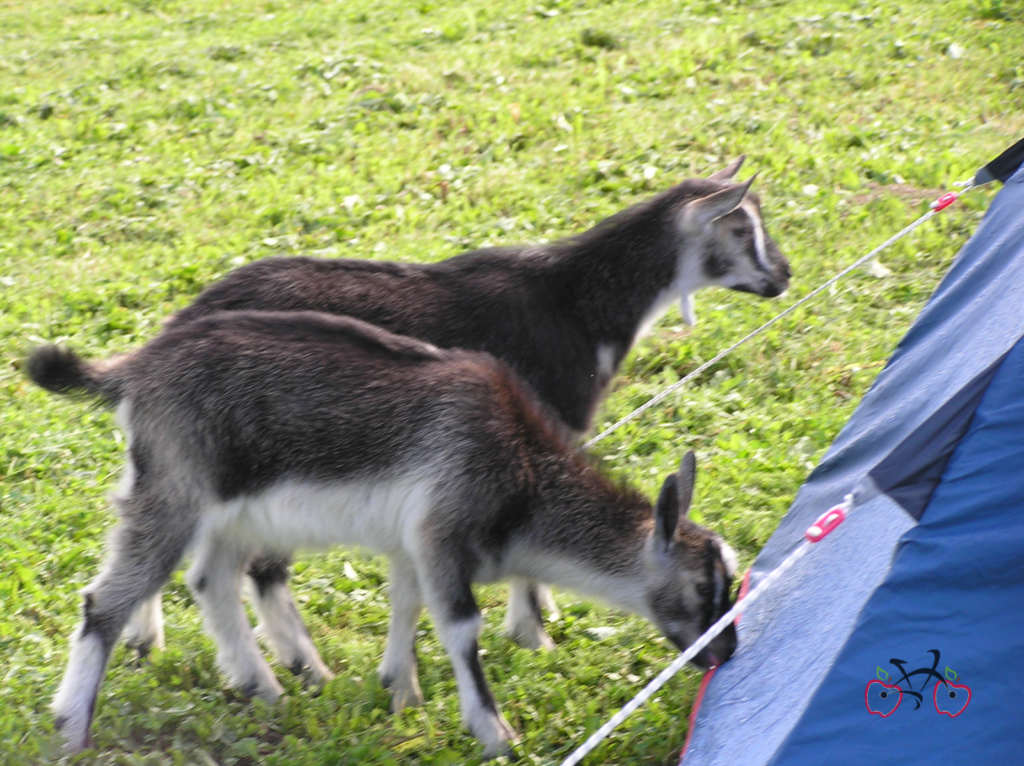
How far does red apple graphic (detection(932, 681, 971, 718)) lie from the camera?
3070mm

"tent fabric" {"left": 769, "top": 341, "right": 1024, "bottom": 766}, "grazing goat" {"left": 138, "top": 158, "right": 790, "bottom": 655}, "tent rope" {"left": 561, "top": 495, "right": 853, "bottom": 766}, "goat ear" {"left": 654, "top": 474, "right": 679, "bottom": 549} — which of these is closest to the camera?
"tent fabric" {"left": 769, "top": 341, "right": 1024, "bottom": 766}

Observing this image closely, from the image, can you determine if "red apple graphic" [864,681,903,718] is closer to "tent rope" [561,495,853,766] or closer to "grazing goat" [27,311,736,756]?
"tent rope" [561,495,853,766]

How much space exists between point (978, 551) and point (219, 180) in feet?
21.5

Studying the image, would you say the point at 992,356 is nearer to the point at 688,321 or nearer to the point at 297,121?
the point at 688,321

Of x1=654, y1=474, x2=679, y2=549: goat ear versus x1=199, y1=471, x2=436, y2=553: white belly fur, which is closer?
x1=654, y1=474, x2=679, y2=549: goat ear

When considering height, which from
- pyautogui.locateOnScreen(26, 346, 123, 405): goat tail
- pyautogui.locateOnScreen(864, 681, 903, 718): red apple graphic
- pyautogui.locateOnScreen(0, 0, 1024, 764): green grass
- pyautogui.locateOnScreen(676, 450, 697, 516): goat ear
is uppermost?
pyautogui.locateOnScreen(864, 681, 903, 718): red apple graphic

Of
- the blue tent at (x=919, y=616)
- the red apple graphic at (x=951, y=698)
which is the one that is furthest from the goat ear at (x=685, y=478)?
the red apple graphic at (x=951, y=698)

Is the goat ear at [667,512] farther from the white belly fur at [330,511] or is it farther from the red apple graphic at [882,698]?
the red apple graphic at [882,698]

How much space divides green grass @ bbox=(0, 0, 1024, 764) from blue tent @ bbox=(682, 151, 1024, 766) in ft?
2.49

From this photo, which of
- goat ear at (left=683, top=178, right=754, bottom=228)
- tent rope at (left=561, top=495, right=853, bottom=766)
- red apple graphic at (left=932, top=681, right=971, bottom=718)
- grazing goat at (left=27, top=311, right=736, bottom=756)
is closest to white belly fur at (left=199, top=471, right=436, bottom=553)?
grazing goat at (left=27, top=311, right=736, bottom=756)

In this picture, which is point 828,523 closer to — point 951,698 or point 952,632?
point 952,632

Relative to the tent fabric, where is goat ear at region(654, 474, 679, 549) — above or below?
below

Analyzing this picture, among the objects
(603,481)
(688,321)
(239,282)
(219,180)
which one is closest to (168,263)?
(219,180)

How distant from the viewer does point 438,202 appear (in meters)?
8.20
